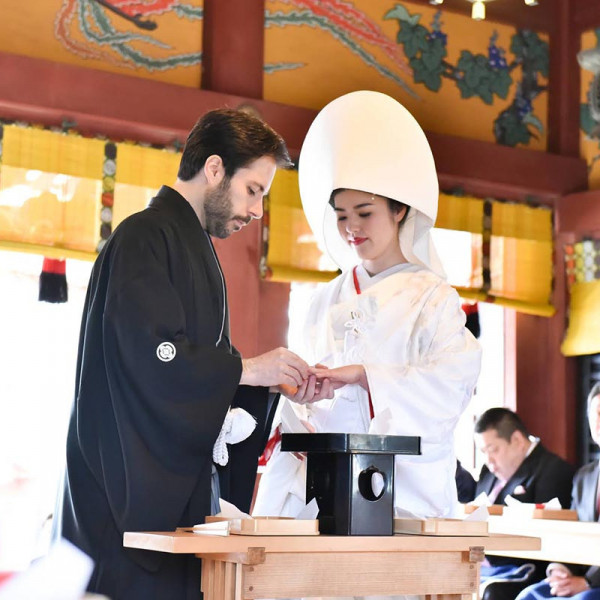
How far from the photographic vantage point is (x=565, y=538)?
14.7ft

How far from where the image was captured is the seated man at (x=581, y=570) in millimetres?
4766

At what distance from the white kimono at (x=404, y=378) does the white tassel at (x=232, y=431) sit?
0.32 m

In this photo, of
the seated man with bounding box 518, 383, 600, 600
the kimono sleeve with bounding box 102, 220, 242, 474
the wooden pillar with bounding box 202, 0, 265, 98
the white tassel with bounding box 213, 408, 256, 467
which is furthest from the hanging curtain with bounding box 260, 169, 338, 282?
the kimono sleeve with bounding box 102, 220, 242, 474

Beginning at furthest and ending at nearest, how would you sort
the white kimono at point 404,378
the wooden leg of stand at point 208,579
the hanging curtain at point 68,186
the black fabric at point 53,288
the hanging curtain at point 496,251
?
the hanging curtain at point 496,251 → the black fabric at point 53,288 → the hanging curtain at point 68,186 → the white kimono at point 404,378 → the wooden leg of stand at point 208,579

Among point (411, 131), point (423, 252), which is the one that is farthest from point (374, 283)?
point (411, 131)

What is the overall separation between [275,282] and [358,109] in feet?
8.63

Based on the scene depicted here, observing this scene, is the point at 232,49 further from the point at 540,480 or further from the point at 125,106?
the point at 540,480

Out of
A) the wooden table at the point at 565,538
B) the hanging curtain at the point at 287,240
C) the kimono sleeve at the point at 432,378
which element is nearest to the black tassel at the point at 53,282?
the hanging curtain at the point at 287,240

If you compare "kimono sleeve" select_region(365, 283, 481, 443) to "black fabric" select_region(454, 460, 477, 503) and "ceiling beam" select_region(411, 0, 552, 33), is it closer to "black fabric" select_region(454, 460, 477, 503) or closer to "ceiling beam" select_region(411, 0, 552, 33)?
"black fabric" select_region(454, 460, 477, 503)

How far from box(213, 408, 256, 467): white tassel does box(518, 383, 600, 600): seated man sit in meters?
2.71

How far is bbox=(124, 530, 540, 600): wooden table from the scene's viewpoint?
1912mm

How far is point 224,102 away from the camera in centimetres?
554

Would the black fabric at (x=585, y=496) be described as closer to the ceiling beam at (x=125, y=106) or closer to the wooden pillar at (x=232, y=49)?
the ceiling beam at (x=125, y=106)

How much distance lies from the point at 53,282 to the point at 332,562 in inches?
137
